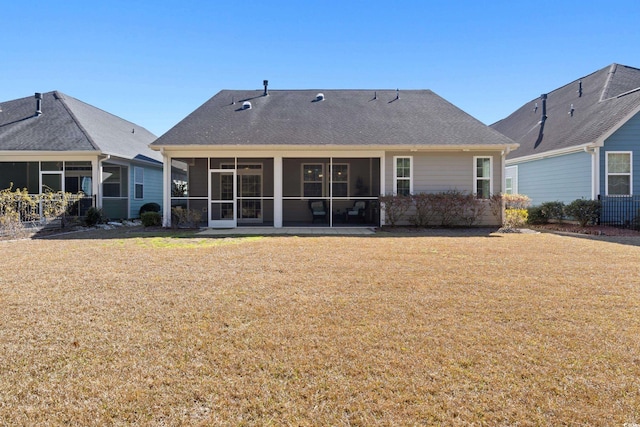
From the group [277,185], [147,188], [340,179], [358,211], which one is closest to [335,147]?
[277,185]

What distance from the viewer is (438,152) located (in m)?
12.6

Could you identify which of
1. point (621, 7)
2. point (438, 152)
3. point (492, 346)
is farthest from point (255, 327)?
point (621, 7)

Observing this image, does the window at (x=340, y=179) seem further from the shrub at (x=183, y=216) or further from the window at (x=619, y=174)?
the window at (x=619, y=174)

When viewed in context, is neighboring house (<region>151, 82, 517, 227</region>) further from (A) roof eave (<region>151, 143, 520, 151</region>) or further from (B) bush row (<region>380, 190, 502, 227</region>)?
(B) bush row (<region>380, 190, 502, 227</region>)

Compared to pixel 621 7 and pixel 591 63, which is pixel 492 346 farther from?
pixel 591 63

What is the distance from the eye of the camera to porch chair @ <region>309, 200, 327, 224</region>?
14692 mm

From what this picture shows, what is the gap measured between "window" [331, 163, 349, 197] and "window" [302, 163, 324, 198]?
0.58 m

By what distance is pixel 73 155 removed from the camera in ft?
44.3

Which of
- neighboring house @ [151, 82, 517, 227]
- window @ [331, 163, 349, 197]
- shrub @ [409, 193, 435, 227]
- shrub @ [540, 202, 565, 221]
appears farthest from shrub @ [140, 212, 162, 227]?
shrub @ [540, 202, 565, 221]

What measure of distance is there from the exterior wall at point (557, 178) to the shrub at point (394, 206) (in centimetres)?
688

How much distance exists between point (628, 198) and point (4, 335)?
16.9m

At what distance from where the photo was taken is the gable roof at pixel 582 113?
1279cm

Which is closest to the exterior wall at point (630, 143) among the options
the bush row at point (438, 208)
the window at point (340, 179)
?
the bush row at point (438, 208)

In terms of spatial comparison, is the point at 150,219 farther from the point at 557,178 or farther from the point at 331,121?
the point at 557,178
